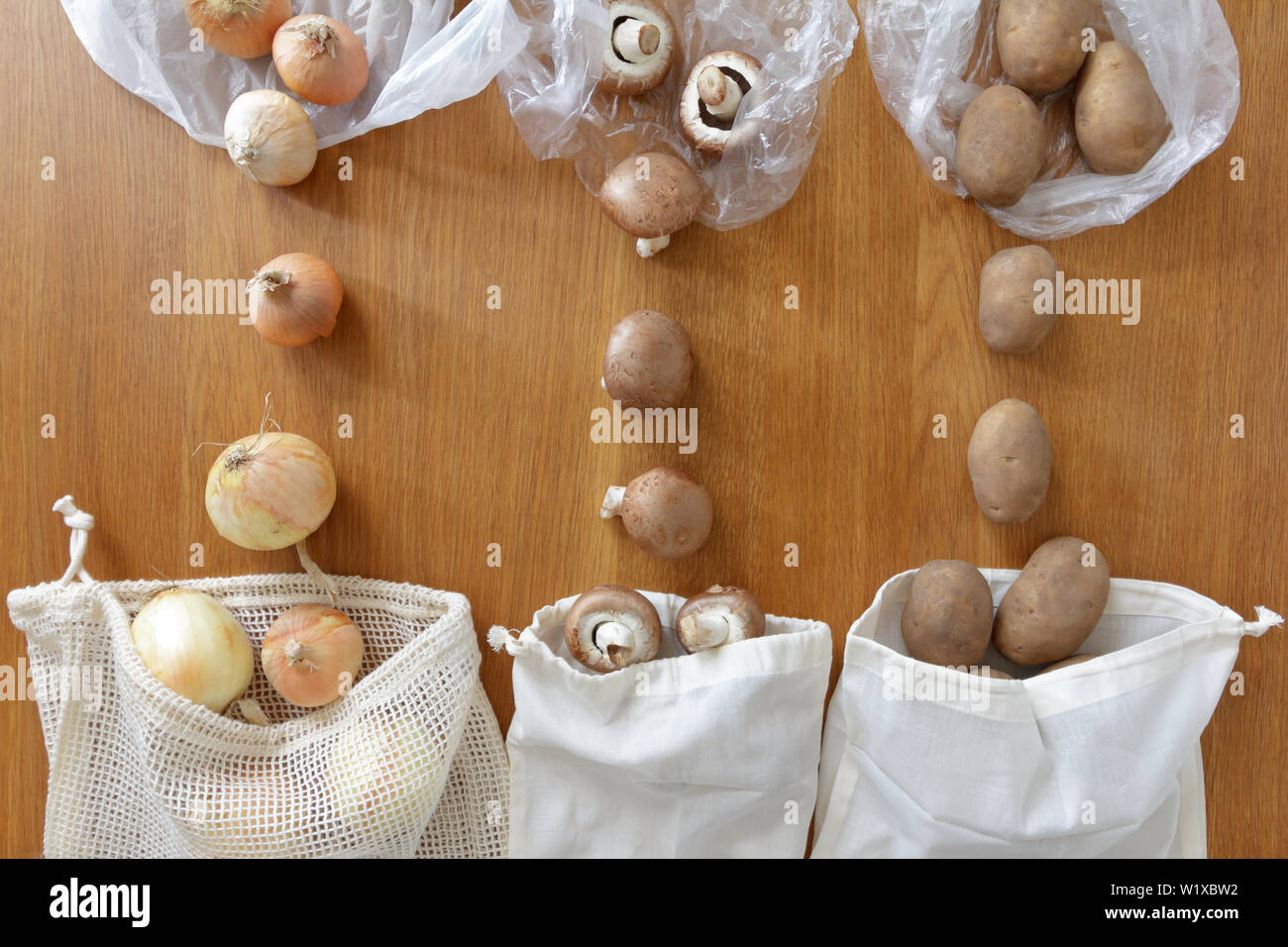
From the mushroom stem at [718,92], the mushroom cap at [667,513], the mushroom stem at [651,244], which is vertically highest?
the mushroom stem at [718,92]

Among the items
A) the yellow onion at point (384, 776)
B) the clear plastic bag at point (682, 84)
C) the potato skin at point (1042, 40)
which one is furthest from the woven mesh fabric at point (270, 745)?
the potato skin at point (1042, 40)

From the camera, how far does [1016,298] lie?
34.2 inches

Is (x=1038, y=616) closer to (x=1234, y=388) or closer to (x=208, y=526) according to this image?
(x=1234, y=388)

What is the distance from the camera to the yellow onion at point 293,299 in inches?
34.4

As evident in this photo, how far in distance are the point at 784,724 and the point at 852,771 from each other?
0.34 ft

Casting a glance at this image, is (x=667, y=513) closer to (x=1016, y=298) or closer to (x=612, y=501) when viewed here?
(x=612, y=501)

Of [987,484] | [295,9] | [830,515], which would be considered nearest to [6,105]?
[295,9]

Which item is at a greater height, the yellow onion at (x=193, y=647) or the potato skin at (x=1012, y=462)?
the potato skin at (x=1012, y=462)

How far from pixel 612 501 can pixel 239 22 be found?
0.64m

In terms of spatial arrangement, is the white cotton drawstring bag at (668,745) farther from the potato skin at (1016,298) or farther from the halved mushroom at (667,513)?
the potato skin at (1016,298)

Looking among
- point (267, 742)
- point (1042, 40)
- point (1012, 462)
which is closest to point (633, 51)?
point (1042, 40)

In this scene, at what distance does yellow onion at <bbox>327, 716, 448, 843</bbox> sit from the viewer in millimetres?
854

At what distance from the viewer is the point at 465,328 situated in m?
0.93

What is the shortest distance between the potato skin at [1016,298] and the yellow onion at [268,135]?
2.48 ft
